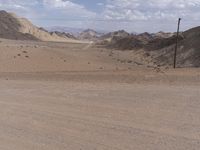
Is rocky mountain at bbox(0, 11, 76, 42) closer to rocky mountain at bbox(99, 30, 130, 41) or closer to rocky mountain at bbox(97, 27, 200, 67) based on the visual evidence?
rocky mountain at bbox(99, 30, 130, 41)

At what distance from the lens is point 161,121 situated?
10484 millimetres

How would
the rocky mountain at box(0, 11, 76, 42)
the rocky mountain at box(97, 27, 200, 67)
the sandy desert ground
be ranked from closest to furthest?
the sandy desert ground
the rocky mountain at box(97, 27, 200, 67)
the rocky mountain at box(0, 11, 76, 42)

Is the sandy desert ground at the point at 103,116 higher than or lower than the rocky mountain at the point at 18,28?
lower

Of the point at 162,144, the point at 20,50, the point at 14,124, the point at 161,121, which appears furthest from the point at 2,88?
the point at 20,50

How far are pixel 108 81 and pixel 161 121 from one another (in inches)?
368

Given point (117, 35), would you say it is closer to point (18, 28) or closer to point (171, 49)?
point (18, 28)

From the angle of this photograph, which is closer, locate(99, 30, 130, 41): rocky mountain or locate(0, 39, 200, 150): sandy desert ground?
locate(0, 39, 200, 150): sandy desert ground

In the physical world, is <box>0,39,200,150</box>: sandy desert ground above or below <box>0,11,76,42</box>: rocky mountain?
below

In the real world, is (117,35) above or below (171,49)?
above

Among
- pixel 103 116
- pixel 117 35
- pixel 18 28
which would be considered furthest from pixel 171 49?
pixel 18 28

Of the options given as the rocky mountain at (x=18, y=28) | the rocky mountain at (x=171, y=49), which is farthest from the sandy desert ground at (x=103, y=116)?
the rocky mountain at (x=18, y=28)

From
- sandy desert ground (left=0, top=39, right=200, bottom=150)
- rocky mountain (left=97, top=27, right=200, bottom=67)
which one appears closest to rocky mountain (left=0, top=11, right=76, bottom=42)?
rocky mountain (left=97, top=27, right=200, bottom=67)

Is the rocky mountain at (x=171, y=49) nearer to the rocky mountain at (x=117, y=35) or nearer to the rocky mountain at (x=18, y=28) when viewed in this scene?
the rocky mountain at (x=117, y=35)

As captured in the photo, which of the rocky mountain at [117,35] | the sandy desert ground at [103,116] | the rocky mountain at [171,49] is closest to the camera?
the sandy desert ground at [103,116]
